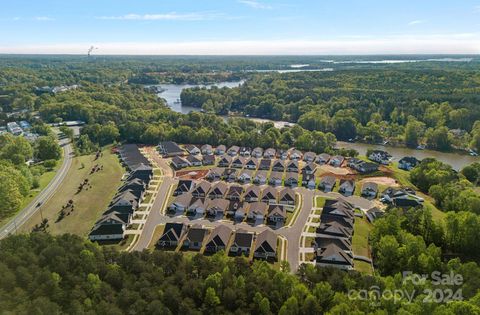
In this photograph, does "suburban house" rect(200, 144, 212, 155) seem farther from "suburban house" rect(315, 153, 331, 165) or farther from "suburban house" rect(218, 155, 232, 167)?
"suburban house" rect(315, 153, 331, 165)

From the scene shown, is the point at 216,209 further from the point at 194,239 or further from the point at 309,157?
the point at 309,157

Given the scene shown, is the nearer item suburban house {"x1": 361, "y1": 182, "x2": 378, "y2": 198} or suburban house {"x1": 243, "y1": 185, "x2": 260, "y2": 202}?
suburban house {"x1": 243, "y1": 185, "x2": 260, "y2": 202}

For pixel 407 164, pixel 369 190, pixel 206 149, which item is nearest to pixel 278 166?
pixel 369 190

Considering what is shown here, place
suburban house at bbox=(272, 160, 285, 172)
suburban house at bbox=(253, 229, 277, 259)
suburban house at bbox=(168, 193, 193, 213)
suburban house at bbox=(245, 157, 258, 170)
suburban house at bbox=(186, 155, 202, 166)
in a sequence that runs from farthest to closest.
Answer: suburban house at bbox=(186, 155, 202, 166) < suburban house at bbox=(245, 157, 258, 170) < suburban house at bbox=(272, 160, 285, 172) < suburban house at bbox=(168, 193, 193, 213) < suburban house at bbox=(253, 229, 277, 259)

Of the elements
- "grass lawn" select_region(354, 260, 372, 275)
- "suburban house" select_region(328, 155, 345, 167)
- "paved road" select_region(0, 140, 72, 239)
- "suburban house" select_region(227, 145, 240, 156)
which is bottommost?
"grass lawn" select_region(354, 260, 372, 275)

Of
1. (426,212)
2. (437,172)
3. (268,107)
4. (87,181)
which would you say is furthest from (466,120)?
(87,181)

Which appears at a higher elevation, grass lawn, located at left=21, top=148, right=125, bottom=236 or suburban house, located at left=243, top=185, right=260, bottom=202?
suburban house, located at left=243, top=185, right=260, bottom=202

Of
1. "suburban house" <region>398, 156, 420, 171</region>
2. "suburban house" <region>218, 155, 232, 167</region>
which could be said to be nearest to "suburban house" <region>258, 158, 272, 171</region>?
"suburban house" <region>218, 155, 232, 167</region>

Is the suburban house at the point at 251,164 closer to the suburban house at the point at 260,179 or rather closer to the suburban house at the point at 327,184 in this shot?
the suburban house at the point at 260,179
